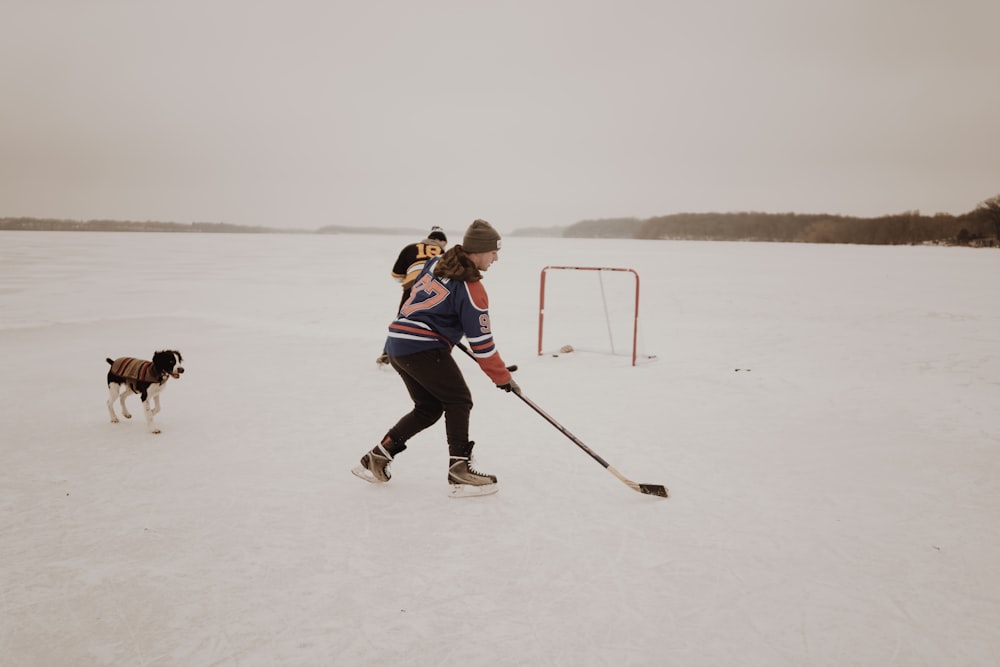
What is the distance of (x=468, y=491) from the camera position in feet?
11.6

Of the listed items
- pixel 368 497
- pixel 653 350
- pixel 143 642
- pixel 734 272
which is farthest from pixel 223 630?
pixel 734 272

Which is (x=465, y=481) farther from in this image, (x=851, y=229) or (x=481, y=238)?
(x=851, y=229)

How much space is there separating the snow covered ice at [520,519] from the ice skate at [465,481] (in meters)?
0.08

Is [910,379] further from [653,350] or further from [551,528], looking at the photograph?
[551,528]

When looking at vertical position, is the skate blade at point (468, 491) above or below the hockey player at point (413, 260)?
below

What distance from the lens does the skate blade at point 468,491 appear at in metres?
3.52

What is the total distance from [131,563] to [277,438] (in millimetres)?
1789

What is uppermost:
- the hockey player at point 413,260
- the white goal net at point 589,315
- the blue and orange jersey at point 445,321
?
the hockey player at point 413,260

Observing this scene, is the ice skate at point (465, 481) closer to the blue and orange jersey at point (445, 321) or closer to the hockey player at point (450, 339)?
the hockey player at point (450, 339)

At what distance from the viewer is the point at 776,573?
275 cm

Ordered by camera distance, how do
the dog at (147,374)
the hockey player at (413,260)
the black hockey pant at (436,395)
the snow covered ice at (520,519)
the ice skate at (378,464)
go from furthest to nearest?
1. the hockey player at (413,260)
2. the dog at (147,374)
3. the ice skate at (378,464)
4. the black hockey pant at (436,395)
5. the snow covered ice at (520,519)

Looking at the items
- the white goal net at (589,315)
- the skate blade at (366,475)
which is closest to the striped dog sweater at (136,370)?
the skate blade at (366,475)

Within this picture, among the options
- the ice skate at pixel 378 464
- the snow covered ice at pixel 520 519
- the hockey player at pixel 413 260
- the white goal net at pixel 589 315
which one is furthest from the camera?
the white goal net at pixel 589 315

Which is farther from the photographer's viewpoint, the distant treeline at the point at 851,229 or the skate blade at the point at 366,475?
the distant treeline at the point at 851,229
